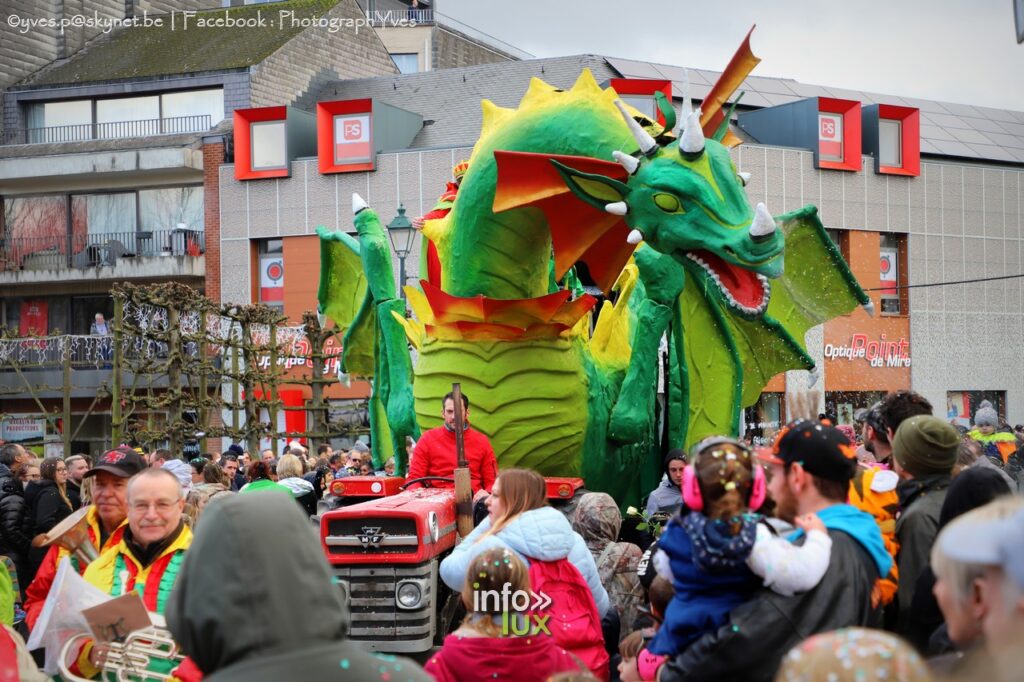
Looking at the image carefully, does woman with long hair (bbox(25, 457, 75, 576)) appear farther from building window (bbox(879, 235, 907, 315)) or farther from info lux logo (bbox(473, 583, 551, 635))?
building window (bbox(879, 235, 907, 315))

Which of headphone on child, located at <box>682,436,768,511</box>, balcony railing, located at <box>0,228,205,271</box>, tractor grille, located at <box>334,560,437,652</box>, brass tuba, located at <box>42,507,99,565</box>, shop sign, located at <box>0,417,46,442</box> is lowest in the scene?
shop sign, located at <box>0,417,46,442</box>

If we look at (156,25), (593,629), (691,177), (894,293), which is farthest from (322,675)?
(156,25)

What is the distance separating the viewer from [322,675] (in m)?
2.12

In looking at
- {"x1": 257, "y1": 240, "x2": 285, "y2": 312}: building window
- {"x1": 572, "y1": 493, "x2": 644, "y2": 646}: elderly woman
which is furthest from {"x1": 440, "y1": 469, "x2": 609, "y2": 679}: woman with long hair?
{"x1": 257, "y1": 240, "x2": 285, "y2": 312}: building window

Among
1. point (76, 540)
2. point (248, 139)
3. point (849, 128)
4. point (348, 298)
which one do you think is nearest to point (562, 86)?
point (849, 128)

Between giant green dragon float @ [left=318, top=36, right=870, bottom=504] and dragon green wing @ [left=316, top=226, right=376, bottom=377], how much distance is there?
280 millimetres

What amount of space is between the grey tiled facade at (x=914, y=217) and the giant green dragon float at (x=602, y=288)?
18.3 meters

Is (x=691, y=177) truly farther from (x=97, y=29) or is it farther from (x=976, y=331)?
(x=97, y=29)

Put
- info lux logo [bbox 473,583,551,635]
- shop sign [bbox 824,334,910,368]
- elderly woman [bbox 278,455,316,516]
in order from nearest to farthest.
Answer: info lux logo [bbox 473,583,551,635], elderly woman [bbox 278,455,316,516], shop sign [bbox 824,334,910,368]

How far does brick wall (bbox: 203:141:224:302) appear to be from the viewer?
97.9 feet

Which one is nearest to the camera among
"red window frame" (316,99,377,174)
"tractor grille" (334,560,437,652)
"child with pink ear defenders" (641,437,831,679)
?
"child with pink ear defenders" (641,437,831,679)

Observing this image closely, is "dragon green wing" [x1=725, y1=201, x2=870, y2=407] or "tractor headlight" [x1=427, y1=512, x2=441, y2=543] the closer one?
"tractor headlight" [x1=427, y1=512, x2=441, y2=543]

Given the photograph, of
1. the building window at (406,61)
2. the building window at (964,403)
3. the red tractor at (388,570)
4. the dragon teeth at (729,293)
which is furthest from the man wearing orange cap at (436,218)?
the building window at (406,61)

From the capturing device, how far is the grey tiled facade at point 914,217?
28500mm
